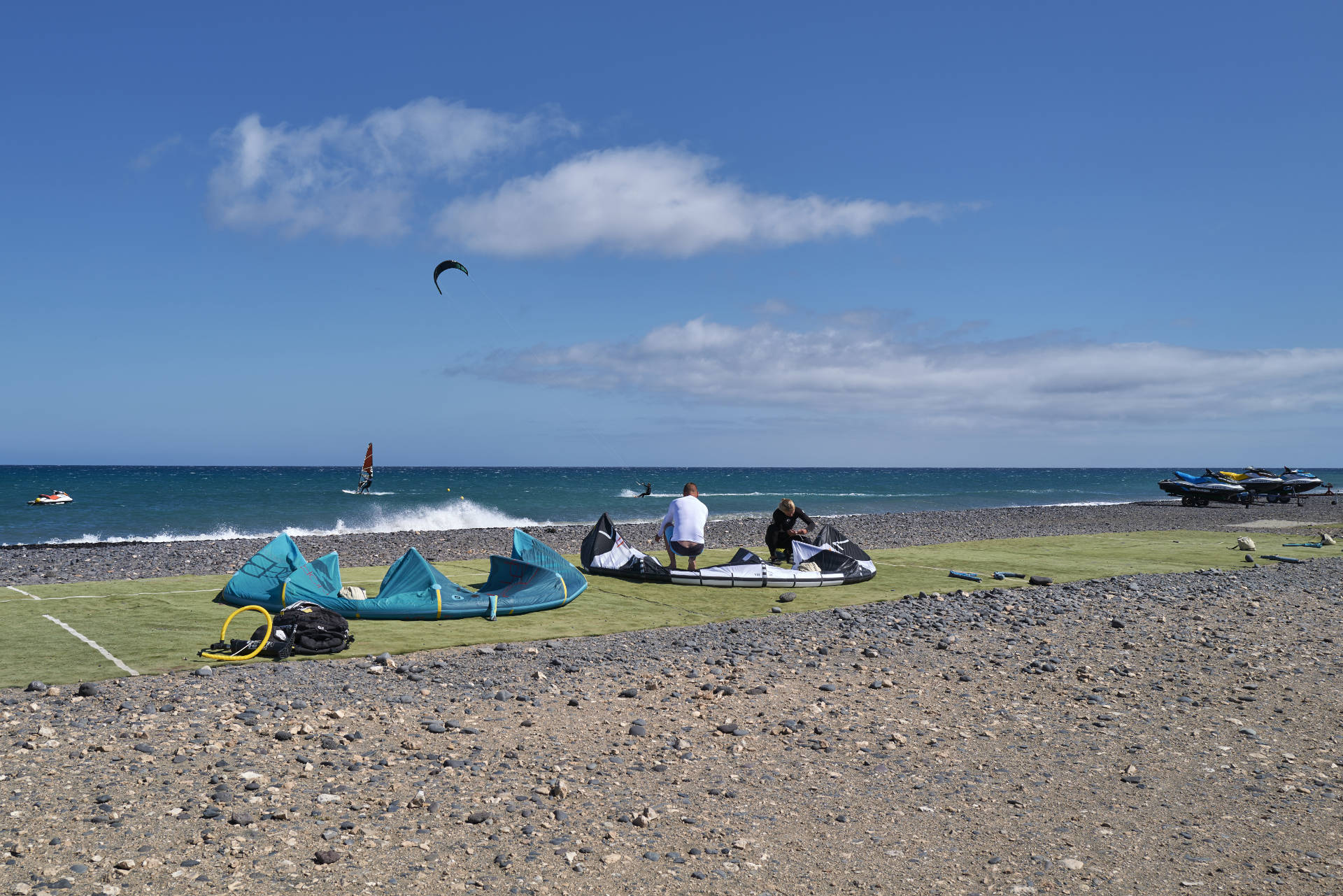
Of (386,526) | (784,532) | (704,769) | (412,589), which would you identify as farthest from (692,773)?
(386,526)

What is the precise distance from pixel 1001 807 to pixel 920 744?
1.03 metres

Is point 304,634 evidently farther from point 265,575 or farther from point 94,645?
point 265,575

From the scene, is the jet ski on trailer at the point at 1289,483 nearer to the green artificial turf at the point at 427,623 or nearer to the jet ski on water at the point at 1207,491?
the jet ski on water at the point at 1207,491

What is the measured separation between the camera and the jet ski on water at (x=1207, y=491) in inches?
1750

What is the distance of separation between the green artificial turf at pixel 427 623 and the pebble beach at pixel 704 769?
26.5 inches

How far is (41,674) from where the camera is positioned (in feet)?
23.1

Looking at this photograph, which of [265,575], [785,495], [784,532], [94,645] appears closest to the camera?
[94,645]

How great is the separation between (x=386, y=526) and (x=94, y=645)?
1248 inches

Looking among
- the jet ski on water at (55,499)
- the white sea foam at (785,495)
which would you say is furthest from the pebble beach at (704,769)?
the white sea foam at (785,495)

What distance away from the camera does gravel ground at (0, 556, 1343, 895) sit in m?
4.04

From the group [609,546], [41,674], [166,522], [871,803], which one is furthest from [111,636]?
[166,522]

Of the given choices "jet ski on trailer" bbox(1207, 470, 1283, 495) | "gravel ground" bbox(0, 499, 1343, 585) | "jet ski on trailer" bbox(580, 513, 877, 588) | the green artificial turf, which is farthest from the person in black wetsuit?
"jet ski on trailer" bbox(1207, 470, 1283, 495)

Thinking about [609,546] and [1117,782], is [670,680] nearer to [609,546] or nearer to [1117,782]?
[1117,782]

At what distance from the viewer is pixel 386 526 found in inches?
1537
